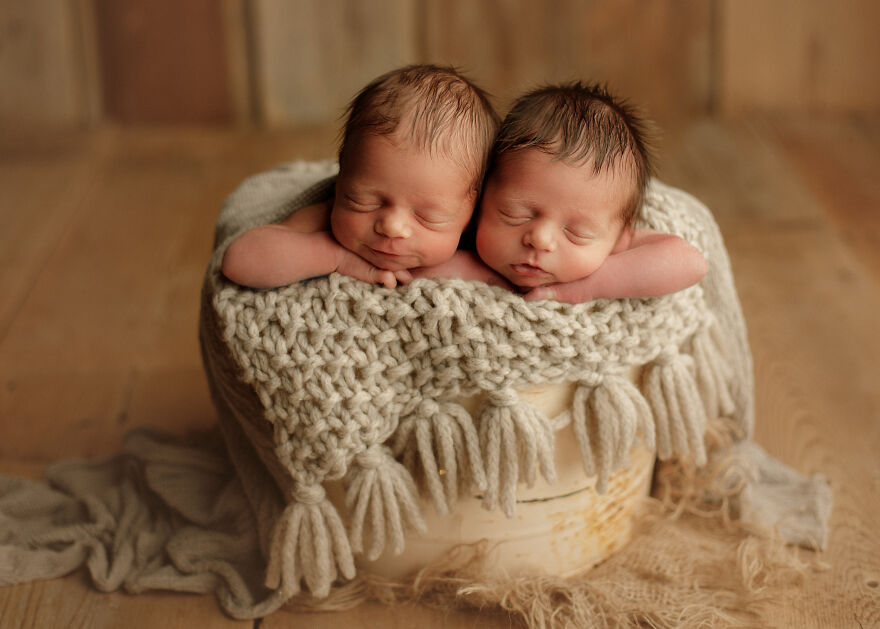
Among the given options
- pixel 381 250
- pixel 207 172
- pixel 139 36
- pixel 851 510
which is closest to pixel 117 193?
pixel 207 172

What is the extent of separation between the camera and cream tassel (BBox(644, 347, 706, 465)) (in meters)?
0.96

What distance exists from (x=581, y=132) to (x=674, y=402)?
0.28 m

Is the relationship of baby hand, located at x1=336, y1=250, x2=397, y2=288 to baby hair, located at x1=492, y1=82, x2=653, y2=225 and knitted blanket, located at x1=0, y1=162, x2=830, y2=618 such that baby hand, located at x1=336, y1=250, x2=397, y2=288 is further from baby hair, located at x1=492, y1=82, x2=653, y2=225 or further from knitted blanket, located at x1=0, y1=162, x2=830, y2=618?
baby hair, located at x1=492, y1=82, x2=653, y2=225

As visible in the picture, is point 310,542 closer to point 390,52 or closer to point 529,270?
point 529,270

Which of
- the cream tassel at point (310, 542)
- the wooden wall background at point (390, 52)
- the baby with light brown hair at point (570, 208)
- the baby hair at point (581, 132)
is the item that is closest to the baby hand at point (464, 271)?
the baby with light brown hair at point (570, 208)

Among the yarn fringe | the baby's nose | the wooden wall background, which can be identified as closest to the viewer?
the baby's nose

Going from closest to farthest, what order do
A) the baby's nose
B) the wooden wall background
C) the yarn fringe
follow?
the baby's nose
the yarn fringe
the wooden wall background

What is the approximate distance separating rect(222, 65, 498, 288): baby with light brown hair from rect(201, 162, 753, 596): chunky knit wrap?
3 cm

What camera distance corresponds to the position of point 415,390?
900 mm

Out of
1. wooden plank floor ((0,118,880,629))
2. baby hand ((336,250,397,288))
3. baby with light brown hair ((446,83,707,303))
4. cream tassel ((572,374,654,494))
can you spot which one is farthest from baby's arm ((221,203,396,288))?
wooden plank floor ((0,118,880,629))

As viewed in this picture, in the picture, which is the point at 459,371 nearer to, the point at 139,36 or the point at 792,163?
the point at 792,163

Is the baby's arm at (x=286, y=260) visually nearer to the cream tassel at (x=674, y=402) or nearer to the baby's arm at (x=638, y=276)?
the baby's arm at (x=638, y=276)

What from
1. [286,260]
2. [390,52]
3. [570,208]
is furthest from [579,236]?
[390,52]

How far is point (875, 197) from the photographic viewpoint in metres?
1.90
